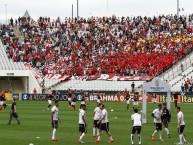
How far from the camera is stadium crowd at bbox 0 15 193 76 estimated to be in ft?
253

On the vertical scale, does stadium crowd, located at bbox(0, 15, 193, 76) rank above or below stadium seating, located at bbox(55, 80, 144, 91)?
above

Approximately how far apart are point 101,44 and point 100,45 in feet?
1.43

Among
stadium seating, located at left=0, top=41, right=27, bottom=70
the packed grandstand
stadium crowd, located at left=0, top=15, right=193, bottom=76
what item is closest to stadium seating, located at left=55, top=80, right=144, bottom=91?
the packed grandstand

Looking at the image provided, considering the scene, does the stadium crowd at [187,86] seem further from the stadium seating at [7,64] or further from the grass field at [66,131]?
the stadium seating at [7,64]

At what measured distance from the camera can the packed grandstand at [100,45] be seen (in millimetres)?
76500

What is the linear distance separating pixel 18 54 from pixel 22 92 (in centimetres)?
629

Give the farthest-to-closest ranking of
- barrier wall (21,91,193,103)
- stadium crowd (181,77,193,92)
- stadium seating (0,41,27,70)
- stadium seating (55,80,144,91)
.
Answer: stadium seating (0,41,27,70), stadium seating (55,80,144,91), stadium crowd (181,77,193,92), barrier wall (21,91,193,103)

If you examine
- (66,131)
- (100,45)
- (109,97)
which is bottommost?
(66,131)

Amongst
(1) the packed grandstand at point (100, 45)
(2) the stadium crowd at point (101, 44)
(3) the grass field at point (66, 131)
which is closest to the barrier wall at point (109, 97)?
(1) the packed grandstand at point (100, 45)

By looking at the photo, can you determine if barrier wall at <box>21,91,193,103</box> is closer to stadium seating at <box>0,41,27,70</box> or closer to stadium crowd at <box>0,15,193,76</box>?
stadium crowd at <box>0,15,193,76</box>

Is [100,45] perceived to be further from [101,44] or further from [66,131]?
[66,131]

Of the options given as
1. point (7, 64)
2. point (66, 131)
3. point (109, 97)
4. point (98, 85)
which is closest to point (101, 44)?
point (98, 85)

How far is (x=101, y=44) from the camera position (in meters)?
84.6

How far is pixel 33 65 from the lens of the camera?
8200 cm
